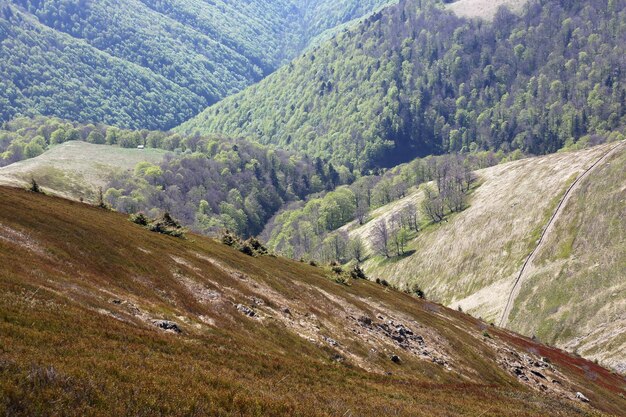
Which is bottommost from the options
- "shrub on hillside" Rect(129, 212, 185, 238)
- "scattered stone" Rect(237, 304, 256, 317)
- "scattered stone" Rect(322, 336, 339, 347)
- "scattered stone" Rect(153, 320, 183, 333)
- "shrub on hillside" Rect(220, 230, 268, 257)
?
"scattered stone" Rect(322, 336, 339, 347)

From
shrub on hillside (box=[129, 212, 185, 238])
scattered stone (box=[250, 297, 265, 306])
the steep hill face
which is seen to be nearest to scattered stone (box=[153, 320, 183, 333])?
scattered stone (box=[250, 297, 265, 306])

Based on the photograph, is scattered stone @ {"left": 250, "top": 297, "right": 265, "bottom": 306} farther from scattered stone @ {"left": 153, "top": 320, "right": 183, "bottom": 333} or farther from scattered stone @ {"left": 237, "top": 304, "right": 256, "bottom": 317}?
scattered stone @ {"left": 153, "top": 320, "right": 183, "bottom": 333}

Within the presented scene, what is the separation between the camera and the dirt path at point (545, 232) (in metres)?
154

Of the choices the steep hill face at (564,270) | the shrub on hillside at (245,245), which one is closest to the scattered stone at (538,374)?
the steep hill face at (564,270)

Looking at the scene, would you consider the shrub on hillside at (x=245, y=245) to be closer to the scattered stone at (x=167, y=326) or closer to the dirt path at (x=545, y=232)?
the scattered stone at (x=167, y=326)

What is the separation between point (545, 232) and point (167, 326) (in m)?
167

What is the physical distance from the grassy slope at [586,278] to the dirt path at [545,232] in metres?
2.43

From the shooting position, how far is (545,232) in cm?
17750

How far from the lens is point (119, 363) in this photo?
22.1 meters

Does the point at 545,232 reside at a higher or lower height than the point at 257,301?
higher

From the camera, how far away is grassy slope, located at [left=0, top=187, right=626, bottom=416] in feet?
65.0

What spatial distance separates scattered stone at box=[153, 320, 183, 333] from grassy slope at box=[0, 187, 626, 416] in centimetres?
84

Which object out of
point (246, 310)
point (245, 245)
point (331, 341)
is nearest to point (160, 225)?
point (245, 245)

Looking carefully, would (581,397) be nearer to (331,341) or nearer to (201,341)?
(331,341)
